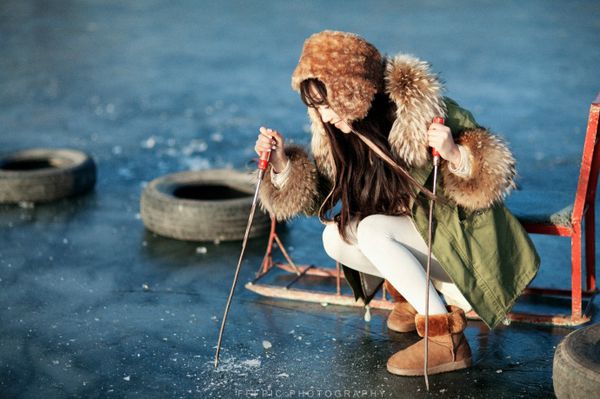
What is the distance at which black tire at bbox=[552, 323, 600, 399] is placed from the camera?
3180 millimetres

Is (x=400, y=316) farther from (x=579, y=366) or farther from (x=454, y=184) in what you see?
(x=579, y=366)

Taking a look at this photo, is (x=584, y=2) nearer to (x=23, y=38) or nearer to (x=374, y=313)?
(x=23, y=38)

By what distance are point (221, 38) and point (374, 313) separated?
10.3 metres

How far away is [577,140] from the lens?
27.3 ft

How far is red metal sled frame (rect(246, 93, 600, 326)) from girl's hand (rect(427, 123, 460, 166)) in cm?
82

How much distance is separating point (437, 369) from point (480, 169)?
886mm

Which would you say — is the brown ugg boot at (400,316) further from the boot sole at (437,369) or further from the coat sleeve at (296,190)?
the coat sleeve at (296,190)

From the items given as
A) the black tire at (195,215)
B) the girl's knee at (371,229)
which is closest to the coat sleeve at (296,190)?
the girl's knee at (371,229)

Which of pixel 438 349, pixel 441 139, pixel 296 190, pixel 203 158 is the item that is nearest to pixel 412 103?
pixel 441 139

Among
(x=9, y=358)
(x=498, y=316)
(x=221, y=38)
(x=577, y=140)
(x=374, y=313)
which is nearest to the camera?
(x=498, y=316)

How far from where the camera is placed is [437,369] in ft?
12.5

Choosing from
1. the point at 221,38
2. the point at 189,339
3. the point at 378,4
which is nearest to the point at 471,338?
the point at 189,339

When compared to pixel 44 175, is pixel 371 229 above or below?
above

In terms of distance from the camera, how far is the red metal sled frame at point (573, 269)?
414 centimetres
